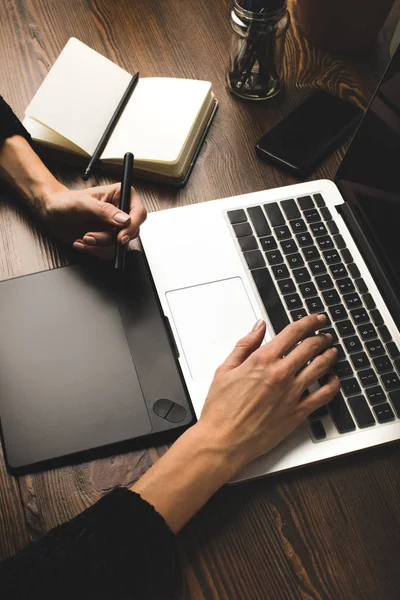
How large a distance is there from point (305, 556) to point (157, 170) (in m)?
0.59

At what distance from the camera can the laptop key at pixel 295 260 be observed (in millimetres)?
807

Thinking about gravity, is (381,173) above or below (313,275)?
above

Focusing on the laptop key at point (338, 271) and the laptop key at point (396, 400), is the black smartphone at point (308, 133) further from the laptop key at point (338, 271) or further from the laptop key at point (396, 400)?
the laptop key at point (396, 400)

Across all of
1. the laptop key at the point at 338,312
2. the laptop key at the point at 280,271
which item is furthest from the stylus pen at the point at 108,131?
the laptop key at the point at 338,312

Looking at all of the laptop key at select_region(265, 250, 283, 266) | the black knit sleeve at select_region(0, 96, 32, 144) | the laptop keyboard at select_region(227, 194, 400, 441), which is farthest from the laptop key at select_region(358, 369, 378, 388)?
the black knit sleeve at select_region(0, 96, 32, 144)

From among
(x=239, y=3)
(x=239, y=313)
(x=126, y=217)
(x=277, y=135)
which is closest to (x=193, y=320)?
(x=239, y=313)

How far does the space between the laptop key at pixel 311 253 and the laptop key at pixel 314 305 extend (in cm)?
7

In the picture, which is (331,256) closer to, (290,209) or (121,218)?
(290,209)

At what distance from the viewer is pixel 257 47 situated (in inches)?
36.8

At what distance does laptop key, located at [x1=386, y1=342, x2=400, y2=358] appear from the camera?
73 cm

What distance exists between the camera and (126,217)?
2.54ft

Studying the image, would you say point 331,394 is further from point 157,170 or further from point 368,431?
point 157,170

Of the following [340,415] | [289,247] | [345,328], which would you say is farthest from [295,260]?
[340,415]

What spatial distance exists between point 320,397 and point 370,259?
233 millimetres
